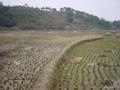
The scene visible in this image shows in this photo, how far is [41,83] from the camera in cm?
985

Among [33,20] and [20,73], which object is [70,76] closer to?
[20,73]

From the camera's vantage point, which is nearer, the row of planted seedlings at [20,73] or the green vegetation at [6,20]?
the row of planted seedlings at [20,73]

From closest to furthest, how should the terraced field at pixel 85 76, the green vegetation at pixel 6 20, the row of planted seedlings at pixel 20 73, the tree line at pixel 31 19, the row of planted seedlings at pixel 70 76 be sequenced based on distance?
the row of planted seedlings at pixel 20 73 < the terraced field at pixel 85 76 < the row of planted seedlings at pixel 70 76 < the green vegetation at pixel 6 20 < the tree line at pixel 31 19

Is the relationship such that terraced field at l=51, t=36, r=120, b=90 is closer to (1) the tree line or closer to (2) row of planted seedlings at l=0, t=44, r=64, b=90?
(2) row of planted seedlings at l=0, t=44, r=64, b=90

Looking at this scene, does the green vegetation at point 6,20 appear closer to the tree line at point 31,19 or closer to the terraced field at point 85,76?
the tree line at point 31,19

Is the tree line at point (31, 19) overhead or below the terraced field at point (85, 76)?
overhead

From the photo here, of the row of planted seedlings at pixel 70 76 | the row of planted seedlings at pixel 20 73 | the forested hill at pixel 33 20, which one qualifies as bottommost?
the row of planted seedlings at pixel 70 76

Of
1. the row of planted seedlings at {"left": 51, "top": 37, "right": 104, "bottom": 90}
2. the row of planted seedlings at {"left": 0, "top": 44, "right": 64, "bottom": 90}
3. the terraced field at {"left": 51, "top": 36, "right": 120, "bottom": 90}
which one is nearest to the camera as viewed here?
the row of planted seedlings at {"left": 0, "top": 44, "right": 64, "bottom": 90}

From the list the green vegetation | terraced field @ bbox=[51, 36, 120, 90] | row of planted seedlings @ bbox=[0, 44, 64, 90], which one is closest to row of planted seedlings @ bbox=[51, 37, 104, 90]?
terraced field @ bbox=[51, 36, 120, 90]

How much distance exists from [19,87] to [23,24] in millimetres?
51744

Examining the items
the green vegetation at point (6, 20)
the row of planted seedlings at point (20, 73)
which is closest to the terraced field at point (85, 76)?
the row of planted seedlings at point (20, 73)

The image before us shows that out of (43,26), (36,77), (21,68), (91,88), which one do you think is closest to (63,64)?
(21,68)

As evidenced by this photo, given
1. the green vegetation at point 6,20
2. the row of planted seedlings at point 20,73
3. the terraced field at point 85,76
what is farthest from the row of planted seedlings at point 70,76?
the green vegetation at point 6,20

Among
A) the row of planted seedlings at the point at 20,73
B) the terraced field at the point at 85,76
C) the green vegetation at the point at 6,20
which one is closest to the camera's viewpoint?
the row of planted seedlings at the point at 20,73
